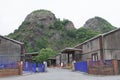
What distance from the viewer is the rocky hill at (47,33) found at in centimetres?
10544

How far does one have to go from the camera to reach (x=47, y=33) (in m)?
112

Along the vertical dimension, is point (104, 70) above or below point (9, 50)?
below

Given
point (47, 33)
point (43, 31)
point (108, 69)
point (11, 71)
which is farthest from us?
point (43, 31)

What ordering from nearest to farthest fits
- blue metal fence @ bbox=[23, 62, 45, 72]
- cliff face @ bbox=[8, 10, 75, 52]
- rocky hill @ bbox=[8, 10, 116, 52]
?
blue metal fence @ bbox=[23, 62, 45, 72] < rocky hill @ bbox=[8, 10, 116, 52] < cliff face @ bbox=[8, 10, 75, 52]

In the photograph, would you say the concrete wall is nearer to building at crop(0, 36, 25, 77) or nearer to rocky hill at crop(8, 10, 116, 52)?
building at crop(0, 36, 25, 77)

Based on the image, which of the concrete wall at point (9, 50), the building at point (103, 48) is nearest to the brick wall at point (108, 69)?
the building at point (103, 48)

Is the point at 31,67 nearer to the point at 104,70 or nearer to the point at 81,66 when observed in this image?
the point at 81,66

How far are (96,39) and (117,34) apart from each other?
3222 mm

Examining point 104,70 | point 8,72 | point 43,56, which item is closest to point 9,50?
point 8,72

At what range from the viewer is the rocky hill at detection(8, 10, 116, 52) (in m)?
105

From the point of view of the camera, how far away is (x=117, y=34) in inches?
1410

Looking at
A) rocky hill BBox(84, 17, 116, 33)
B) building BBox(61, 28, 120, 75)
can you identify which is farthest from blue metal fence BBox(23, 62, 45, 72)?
rocky hill BBox(84, 17, 116, 33)

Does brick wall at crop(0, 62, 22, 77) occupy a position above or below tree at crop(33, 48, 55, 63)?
below

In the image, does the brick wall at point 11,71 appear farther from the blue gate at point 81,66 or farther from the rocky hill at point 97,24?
the rocky hill at point 97,24
